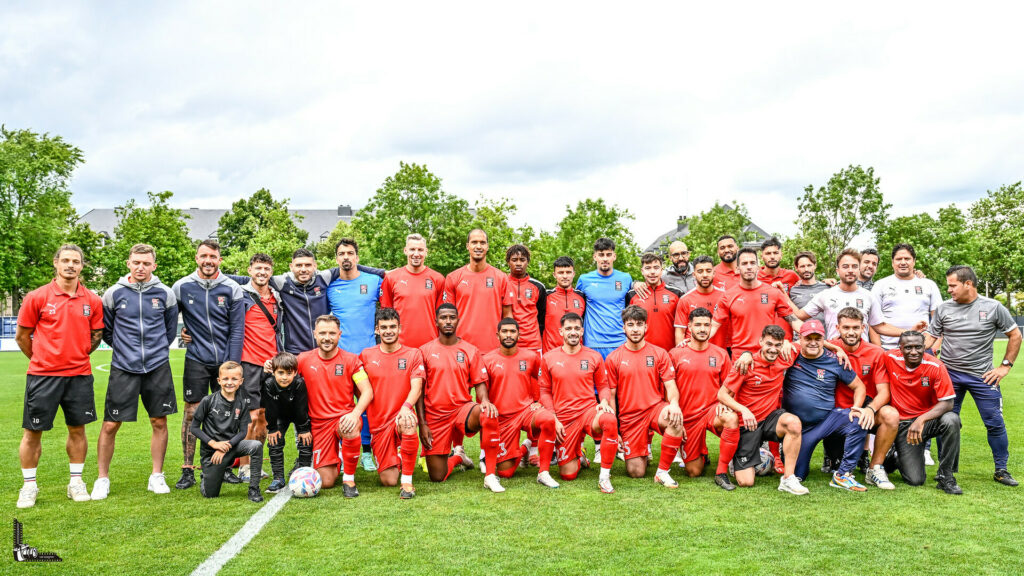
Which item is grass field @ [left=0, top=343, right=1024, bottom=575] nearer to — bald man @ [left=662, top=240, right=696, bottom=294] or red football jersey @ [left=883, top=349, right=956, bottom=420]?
red football jersey @ [left=883, top=349, right=956, bottom=420]

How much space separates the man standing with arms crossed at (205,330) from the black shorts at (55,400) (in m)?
0.79

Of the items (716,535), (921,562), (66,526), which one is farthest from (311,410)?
(921,562)

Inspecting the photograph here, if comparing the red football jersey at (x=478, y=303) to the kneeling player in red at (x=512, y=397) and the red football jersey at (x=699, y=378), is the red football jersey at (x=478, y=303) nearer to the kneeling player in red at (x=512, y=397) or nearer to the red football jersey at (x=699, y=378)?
the kneeling player in red at (x=512, y=397)

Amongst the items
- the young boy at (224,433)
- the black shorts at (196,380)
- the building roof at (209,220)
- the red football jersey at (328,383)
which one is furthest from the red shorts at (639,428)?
the building roof at (209,220)

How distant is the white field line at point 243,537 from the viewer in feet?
13.5

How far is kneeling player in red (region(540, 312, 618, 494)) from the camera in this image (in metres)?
6.43

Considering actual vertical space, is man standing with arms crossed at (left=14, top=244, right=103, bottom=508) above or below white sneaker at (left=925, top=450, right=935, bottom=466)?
above

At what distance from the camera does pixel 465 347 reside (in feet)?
21.5

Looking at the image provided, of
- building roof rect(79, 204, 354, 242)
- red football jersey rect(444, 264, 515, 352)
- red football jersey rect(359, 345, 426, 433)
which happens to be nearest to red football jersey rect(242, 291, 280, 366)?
red football jersey rect(359, 345, 426, 433)

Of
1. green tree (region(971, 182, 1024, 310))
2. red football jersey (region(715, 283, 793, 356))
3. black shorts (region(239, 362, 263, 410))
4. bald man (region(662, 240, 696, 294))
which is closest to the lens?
black shorts (region(239, 362, 263, 410))

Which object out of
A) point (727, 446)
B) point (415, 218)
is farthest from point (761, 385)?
point (415, 218)

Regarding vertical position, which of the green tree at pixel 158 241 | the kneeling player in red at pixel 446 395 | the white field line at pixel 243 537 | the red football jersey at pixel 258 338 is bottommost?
the white field line at pixel 243 537

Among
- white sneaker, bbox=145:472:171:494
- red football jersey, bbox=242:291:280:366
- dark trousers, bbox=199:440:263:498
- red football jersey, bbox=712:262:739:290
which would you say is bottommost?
white sneaker, bbox=145:472:171:494

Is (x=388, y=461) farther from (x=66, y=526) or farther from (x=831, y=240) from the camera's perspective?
(x=831, y=240)
